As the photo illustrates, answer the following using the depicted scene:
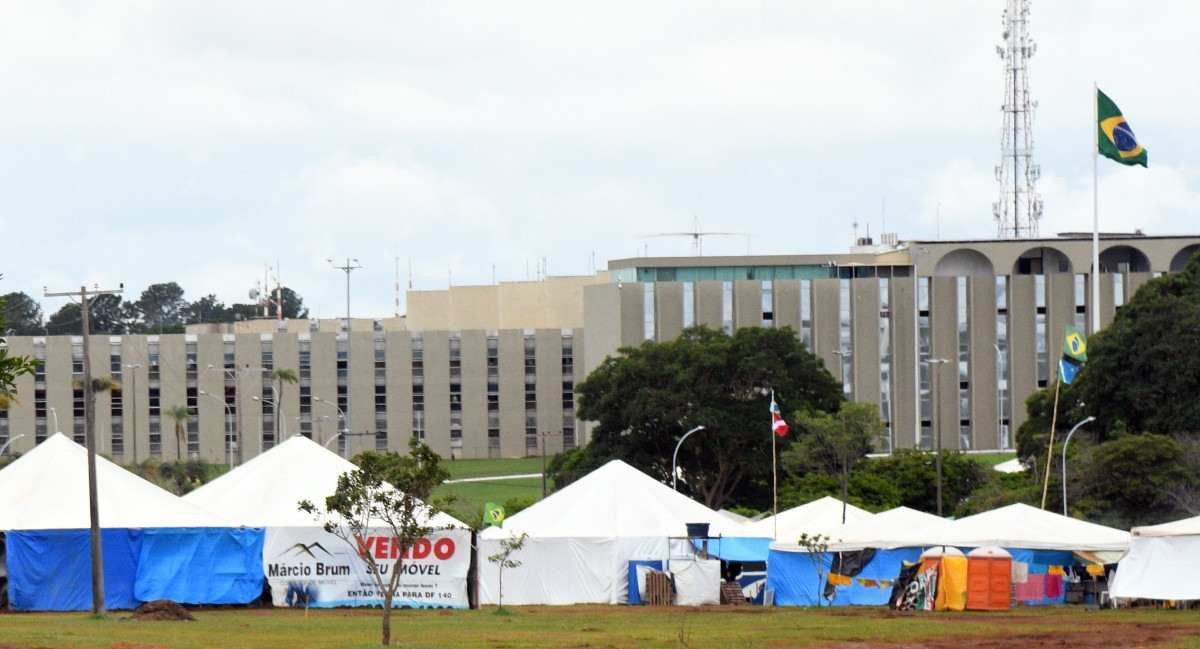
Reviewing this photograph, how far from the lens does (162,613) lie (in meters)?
43.6

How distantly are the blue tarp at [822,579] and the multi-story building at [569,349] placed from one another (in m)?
73.2

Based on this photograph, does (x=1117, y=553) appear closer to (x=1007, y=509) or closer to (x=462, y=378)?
(x=1007, y=509)

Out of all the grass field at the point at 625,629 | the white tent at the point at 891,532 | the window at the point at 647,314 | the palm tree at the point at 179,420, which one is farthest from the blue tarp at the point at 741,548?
the palm tree at the point at 179,420

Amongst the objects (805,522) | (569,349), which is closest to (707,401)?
(805,522)

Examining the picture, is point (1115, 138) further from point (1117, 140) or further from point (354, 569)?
point (354, 569)

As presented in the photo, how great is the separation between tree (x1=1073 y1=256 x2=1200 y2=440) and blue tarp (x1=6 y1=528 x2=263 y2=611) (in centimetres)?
3898

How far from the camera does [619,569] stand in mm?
54969

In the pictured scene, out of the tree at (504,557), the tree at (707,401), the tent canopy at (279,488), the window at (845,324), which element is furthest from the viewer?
the window at (845,324)

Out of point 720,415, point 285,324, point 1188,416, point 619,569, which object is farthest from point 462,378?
point 619,569

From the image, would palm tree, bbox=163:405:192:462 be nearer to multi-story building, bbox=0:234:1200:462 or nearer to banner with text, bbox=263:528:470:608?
multi-story building, bbox=0:234:1200:462

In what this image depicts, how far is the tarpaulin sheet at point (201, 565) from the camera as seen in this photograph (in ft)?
Answer: 161

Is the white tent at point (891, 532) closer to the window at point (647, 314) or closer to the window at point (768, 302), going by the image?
the window at point (647, 314)

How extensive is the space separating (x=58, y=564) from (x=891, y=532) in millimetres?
21057

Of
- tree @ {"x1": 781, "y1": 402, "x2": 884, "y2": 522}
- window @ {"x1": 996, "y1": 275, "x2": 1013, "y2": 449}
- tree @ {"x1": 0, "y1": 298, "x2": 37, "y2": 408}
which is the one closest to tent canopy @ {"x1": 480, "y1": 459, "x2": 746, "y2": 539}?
tree @ {"x1": 0, "y1": 298, "x2": 37, "y2": 408}
